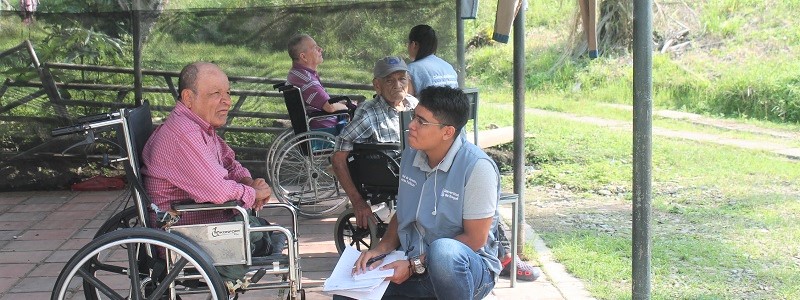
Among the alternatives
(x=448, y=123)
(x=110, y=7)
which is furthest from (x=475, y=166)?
(x=110, y=7)

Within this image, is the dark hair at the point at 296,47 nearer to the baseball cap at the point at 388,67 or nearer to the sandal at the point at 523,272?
the baseball cap at the point at 388,67

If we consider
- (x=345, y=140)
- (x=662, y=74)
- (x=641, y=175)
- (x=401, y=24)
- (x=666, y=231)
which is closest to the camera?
(x=641, y=175)

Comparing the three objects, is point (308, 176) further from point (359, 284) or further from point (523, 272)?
point (359, 284)

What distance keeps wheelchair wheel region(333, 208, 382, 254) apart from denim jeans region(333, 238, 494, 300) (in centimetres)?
136

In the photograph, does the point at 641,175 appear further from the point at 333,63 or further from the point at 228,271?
the point at 333,63

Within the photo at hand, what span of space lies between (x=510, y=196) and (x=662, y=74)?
8.32 meters

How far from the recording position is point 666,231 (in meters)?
5.70

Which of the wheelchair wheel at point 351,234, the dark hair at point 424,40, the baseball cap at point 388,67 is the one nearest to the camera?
the baseball cap at point 388,67

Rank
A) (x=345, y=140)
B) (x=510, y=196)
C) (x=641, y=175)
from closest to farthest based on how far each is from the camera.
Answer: (x=641, y=175) → (x=510, y=196) → (x=345, y=140)

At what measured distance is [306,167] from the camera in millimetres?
5938

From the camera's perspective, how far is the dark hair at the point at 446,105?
3.13 metres

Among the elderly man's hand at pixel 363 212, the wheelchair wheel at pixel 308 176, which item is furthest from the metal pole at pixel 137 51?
the elderly man's hand at pixel 363 212

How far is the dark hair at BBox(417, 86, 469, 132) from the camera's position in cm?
313

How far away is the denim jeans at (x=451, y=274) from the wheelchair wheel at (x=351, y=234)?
1.36 meters
